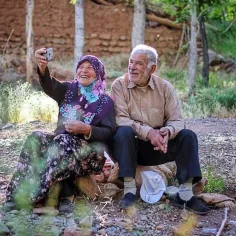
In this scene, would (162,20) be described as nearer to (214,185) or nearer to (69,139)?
(214,185)

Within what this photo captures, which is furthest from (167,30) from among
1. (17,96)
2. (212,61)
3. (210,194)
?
(210,194)

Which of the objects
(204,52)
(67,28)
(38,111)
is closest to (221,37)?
(204,52)

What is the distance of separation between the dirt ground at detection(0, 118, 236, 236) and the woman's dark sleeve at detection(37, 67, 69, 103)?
2.82 feet

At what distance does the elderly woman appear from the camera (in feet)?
13.4

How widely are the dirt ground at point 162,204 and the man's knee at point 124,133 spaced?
509 mm

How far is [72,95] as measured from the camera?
443 cm

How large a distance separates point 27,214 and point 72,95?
0.99m

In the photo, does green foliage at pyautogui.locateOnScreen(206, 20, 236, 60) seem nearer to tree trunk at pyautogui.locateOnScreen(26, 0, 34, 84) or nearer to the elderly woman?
tree trunk at pyautogui.locateOnScreen(26, 0, 34, 84)

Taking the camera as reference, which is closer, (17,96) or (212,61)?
(17,96)

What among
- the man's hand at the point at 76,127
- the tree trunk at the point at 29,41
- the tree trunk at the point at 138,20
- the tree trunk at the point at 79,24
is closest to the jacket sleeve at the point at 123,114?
the man's hand at the point at 76,127

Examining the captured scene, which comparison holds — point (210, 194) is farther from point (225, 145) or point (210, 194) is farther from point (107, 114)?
point (225, 145)

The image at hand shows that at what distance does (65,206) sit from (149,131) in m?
0.83

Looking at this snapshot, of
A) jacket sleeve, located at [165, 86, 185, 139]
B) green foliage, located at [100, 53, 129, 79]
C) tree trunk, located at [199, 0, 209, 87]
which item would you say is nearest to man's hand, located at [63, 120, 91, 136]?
jacket sleeve, located at [165, 86, 185, 139]

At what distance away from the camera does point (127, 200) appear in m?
4.27
